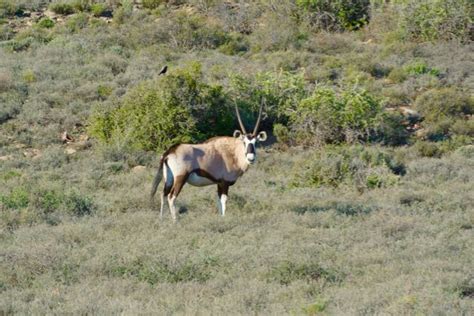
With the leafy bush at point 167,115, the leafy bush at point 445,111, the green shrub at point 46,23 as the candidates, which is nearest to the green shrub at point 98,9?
the green shrub at point 46,23

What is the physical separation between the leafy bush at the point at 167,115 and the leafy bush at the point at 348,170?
3600mm

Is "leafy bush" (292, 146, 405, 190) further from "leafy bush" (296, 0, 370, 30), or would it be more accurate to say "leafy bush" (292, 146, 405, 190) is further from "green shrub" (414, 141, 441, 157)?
"leafy bush" (296, 0, 370, 30)

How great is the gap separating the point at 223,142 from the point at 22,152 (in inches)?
288

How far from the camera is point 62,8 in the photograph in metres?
33.3

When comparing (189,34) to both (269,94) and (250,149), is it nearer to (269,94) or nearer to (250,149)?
(269,94)

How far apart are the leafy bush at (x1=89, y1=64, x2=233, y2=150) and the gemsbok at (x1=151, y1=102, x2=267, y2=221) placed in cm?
500

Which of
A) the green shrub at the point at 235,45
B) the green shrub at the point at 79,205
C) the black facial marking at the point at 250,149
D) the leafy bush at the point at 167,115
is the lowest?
the green shrub at the point at 235,45

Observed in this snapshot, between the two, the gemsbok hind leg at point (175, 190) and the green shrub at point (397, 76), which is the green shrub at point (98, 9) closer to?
the green shrub at point (397, 76)

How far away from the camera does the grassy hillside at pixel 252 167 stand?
9078 mm

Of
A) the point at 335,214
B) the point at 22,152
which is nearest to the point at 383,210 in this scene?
the point at 335,214

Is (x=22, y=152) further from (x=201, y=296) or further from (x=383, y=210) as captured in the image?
(x=201, y=296)

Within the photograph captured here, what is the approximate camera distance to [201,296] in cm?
862

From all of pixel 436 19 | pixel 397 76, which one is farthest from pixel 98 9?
pixel 397 76

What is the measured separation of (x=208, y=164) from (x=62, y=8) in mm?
22265
